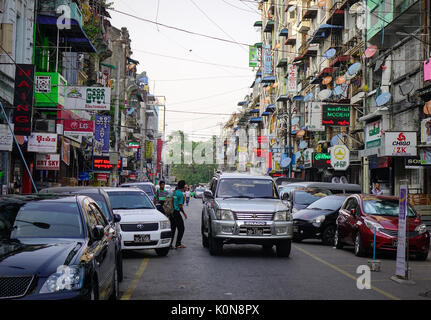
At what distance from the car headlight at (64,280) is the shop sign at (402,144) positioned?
22253mm

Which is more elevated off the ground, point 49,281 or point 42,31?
point 42,31

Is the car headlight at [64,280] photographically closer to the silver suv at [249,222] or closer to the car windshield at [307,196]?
the silver suv at [249,222]

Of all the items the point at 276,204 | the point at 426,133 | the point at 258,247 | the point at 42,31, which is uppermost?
the point at 42,31

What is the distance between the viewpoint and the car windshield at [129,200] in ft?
54.8

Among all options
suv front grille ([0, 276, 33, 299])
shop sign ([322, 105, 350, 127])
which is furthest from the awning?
suv front grille ([0, 276, 33, 299])

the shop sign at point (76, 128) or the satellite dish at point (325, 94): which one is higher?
the satellite dish at point (325, 94)

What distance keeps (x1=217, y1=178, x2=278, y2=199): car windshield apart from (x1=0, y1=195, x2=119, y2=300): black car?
7331 millimetres

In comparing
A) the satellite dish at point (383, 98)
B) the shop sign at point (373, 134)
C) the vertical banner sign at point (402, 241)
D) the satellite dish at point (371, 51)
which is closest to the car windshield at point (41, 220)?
the vertical banner sign at point (402, 241)

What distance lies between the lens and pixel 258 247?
18766 mm

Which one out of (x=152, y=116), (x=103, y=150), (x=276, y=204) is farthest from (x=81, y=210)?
(x=152, y=116)

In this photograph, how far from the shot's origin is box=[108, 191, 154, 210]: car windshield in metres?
16.7

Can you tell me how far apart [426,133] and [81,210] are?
20.4m

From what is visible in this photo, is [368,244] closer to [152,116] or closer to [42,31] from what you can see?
[42,31]

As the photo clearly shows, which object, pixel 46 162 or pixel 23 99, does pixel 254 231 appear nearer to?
pixel 23 99
